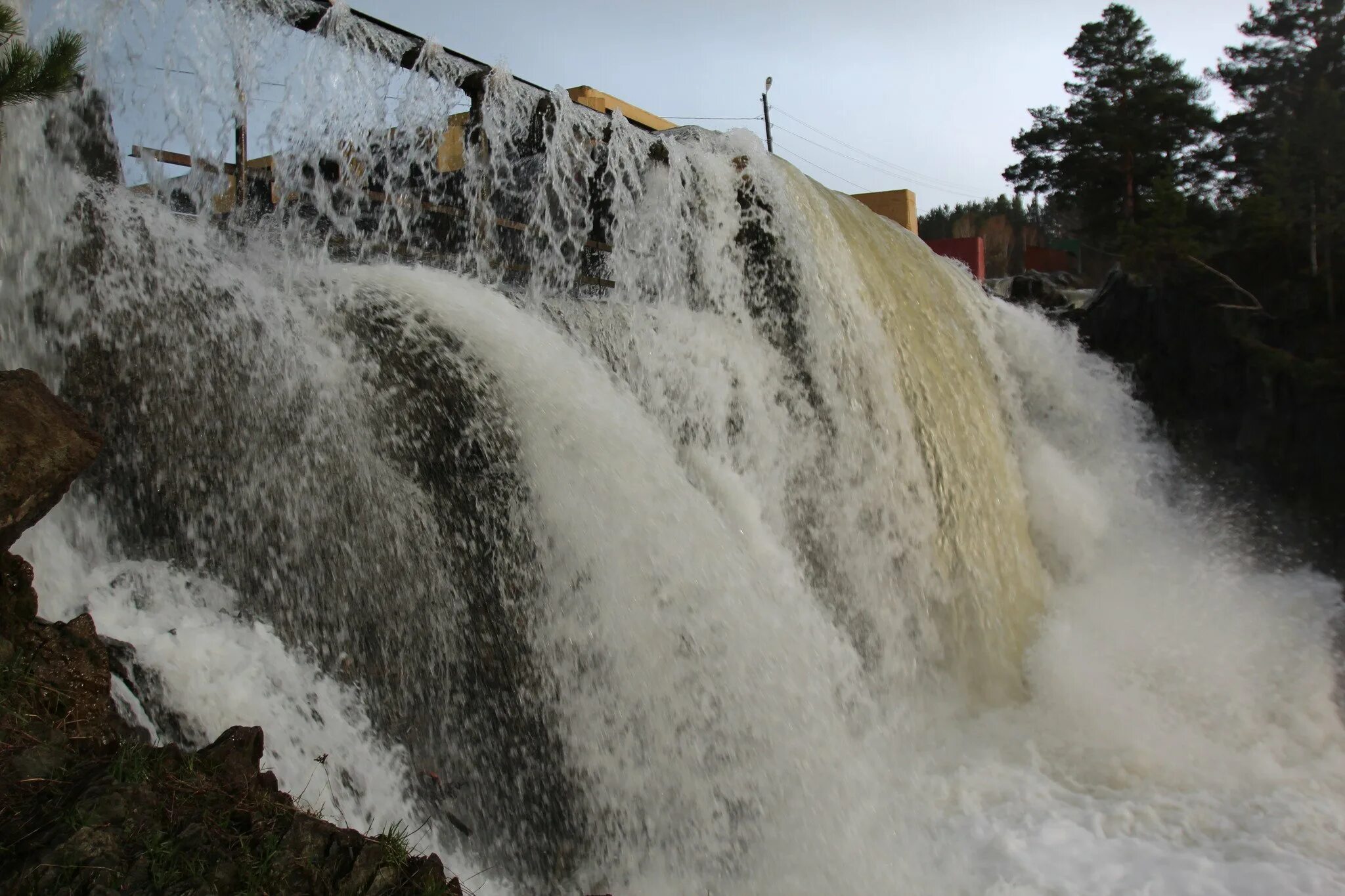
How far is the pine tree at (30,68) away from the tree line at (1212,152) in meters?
12.9

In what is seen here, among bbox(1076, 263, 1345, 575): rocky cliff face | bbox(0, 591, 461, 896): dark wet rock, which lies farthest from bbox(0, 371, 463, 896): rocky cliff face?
bbox(1076, 263, 1345, 575): rocky cliff face

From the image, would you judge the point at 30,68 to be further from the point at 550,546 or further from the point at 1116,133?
the point at 1116,133

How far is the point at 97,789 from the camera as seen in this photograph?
8.47 ft

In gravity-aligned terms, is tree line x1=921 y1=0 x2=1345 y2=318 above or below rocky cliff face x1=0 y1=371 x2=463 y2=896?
above

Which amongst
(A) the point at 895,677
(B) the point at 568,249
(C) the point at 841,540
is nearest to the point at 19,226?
(B) the point at 568,249

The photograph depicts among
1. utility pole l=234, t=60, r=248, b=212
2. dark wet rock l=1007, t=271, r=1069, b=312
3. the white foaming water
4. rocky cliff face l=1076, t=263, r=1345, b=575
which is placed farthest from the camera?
dark wet rock l=1007, t=271, r=1069, b=312

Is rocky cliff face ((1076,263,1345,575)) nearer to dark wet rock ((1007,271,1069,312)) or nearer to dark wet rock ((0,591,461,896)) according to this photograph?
dark wet rock ((1007,271,1069,312))

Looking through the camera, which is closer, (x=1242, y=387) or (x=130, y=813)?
(x=130, y=813)

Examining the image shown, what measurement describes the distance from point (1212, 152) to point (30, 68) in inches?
1045

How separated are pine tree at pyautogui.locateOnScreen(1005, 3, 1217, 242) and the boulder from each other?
2367 cm

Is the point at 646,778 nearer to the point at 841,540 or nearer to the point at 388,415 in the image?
the point at 388,415

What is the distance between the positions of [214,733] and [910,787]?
349 centimetres

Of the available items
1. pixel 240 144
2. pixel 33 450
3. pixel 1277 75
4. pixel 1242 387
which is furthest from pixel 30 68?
pixel 1277 75

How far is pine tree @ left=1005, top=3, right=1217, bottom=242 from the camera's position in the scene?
79.4ft
